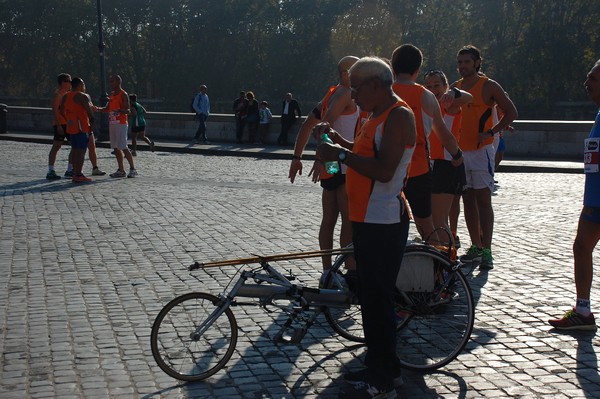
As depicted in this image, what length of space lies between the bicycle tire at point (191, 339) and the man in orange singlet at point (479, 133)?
11.9 ft

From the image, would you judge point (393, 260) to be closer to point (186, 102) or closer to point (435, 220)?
point (435, 220)

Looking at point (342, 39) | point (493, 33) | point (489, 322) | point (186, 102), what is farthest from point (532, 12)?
point (489, 322)

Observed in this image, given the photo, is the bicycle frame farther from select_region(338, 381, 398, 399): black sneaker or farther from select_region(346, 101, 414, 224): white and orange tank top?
select_region(338, 381, 398, 399): black sneaker

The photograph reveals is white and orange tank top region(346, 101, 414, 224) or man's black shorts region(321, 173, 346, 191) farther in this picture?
man's black shorts region(321, 173, 346, 191)

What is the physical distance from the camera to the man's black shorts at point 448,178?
25.2 feet

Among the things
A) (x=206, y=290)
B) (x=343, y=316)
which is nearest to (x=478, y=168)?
(x=206, y=290)

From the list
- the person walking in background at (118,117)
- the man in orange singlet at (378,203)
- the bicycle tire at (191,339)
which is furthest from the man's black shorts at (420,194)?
the person walking in background at (118,117)

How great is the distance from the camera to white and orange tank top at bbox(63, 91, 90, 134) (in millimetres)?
15312

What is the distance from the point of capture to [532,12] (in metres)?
50.8

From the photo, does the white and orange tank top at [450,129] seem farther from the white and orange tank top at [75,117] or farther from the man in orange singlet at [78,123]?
the white and orange tank top at [75,117]

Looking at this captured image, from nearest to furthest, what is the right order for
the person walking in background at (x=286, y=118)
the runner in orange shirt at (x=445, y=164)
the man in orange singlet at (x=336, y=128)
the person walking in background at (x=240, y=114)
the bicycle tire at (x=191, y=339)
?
the bicycle tire at (x=191, y=339), the man in orange singlet at (x=336, y=128), the runner in orange shirt at (x=445, y=164), the person walking in background at (x=286, y=118), the person walking in background at (x=240, y=114)

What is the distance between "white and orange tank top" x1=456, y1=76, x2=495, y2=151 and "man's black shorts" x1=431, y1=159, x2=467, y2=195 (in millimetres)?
718

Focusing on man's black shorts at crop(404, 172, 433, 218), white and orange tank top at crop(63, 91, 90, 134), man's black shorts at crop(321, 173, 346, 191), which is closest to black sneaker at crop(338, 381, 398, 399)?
man's black shorts at crop(404, 172, 433, 218)

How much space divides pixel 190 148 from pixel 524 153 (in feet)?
29.1
